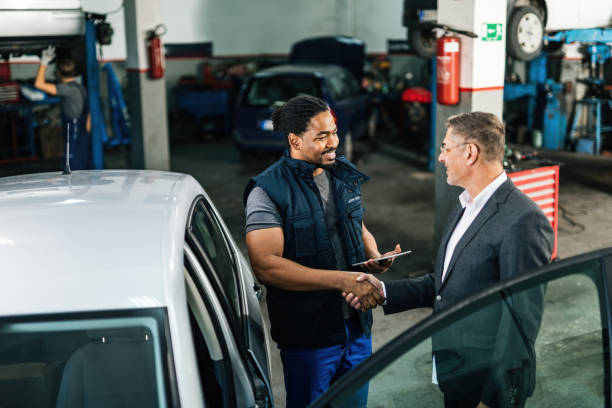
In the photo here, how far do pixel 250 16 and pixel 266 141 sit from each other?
A: 6143mm

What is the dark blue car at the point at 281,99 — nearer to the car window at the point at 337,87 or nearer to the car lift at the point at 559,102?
the car window at the point at 337,87

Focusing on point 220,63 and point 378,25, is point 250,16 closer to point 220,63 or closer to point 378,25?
point 220,63

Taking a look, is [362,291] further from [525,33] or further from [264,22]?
[264,22]

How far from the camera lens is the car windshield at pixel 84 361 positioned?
1.91 m

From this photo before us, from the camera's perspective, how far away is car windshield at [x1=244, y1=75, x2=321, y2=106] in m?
10.5

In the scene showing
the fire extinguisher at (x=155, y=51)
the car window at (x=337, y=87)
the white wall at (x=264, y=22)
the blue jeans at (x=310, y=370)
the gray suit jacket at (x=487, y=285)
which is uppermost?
the white wall at (x=264, y=22)

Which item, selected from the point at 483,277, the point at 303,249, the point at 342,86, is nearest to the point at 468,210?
the point at 483,277

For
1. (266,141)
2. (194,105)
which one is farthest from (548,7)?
(194,105)

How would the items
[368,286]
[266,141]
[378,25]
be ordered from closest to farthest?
1. [368,286]
2. [266,141]
3. [378,25]

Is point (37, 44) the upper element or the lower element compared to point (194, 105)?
upper

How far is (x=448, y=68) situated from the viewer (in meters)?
5.92

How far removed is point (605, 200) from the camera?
8766 millimetres

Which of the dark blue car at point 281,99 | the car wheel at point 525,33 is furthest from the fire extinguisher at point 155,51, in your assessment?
the car wheel at point 525,33

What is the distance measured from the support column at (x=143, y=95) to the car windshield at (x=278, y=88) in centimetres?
143
